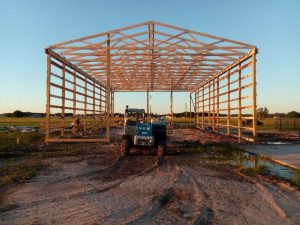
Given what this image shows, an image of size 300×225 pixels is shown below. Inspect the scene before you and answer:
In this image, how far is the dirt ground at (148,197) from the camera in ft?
16.0

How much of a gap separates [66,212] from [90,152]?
790cm

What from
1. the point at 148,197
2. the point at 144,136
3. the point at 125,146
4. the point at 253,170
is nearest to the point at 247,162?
the point at 253,170

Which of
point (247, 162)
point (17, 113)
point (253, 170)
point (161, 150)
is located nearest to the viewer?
point (253, 170)

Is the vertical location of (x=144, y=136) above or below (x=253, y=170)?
above

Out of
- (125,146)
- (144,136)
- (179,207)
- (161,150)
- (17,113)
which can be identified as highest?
(17,113)

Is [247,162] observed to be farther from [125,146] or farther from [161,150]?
[125,146]

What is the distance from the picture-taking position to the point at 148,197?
6035 mm

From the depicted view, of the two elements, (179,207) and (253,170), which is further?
(253,170)

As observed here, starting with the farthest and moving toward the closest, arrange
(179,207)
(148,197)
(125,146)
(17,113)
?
(17,113)
(125,146)
(148,197)
(179,207)

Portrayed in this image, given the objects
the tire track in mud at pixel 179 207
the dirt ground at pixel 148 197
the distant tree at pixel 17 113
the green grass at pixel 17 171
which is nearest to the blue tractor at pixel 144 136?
the dirt ground at pixel 148 197

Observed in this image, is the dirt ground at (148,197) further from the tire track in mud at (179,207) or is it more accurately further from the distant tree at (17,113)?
the distant tree at (17,113)

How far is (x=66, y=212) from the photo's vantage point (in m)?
5.12

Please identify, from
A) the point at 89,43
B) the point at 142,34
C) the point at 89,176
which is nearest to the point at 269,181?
the point at 89,176

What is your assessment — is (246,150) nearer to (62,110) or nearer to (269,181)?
(269,181)
